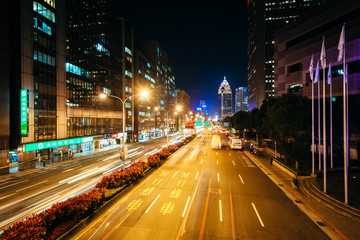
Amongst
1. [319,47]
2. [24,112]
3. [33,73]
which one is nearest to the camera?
[24,112]

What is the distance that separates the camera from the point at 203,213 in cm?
1293

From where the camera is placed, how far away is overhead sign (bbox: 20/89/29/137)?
1070 inches

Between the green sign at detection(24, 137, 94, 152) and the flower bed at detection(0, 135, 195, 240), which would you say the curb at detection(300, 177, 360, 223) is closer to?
the flower bed at detection(0, 135, 195, 240)

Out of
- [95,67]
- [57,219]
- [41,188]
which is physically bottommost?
[41,188]

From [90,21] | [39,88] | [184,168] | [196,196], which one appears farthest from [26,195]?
[90,21]

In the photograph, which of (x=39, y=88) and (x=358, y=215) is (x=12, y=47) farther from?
(x=358, y=215)

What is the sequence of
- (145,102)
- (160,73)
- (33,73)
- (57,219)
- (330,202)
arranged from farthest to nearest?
(160,73)
(145,102)
(33,73)
(330,202)
(57,219)

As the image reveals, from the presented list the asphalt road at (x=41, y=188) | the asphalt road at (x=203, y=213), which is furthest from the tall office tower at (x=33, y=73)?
the asphalt road at (x=203, y=213)

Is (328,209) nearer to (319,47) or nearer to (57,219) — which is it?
(57,219)

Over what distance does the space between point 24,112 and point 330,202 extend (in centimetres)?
4027

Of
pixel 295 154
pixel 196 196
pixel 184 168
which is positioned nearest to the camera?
pixel 196 196

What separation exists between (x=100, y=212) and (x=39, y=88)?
29837 mm

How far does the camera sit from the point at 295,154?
2364 centimetres

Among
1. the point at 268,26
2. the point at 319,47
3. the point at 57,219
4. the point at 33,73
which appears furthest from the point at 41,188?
the point at 268,26
